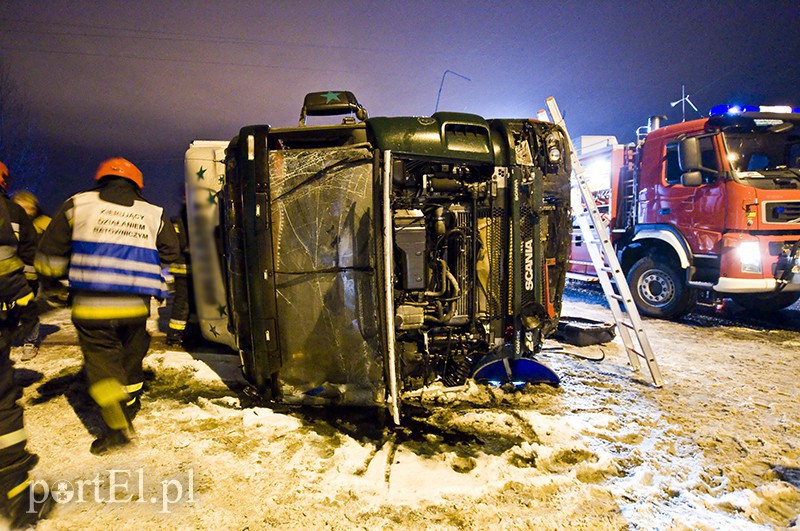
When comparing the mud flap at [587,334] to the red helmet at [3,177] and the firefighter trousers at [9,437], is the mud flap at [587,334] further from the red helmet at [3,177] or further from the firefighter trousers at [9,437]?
the red helmet at [3,177]

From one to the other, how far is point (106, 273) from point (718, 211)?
6.89m

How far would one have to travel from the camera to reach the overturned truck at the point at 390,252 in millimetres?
2943

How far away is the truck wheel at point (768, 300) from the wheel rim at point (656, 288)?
0.90 metres

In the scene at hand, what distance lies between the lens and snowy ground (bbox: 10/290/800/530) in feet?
6.61

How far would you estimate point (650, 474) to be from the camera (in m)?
2.34

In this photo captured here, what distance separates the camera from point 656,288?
637cm

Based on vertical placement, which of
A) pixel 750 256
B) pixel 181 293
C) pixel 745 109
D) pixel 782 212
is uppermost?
pixel 745 109

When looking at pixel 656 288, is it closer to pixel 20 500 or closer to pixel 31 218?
pixel 20 500

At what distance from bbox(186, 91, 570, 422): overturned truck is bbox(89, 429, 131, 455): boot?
3.00 feet

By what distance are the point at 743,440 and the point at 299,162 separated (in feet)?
12.3

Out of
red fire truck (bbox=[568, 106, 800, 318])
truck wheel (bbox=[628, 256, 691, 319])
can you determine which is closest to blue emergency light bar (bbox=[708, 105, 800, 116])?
red fire truck (bbox=[568, 106, 800, 318])

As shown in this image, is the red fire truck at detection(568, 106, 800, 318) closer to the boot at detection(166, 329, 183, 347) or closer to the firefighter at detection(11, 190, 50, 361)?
the boot at detection(166, 329, 183, 347)

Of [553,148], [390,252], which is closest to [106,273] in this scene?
[390,252]

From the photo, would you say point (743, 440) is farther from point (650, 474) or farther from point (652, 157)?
point (652, 157)
